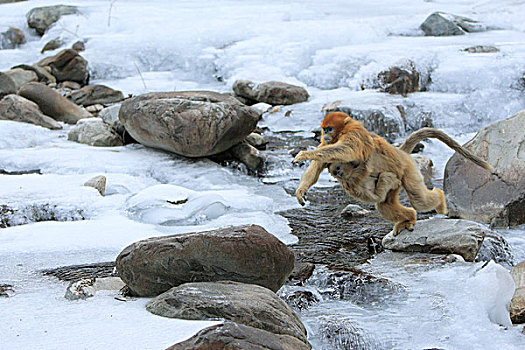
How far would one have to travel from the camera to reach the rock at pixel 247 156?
796 centimetres

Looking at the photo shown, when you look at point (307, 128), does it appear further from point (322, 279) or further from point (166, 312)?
point (166, 312)

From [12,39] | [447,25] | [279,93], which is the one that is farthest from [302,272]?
[12,39]

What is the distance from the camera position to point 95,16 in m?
18.0

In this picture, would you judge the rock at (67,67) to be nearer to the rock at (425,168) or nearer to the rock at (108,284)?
the rock at (425,168)

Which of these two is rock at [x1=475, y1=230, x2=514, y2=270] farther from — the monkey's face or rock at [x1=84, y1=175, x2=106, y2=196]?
rock at [x1=84, y1=175, x2=106, y2=196]

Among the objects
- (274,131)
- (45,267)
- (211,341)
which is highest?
(211,341)

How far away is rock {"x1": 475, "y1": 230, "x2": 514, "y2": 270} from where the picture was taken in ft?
15.2

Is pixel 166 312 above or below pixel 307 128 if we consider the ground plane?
above

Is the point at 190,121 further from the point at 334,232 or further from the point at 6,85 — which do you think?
the point at 6,85

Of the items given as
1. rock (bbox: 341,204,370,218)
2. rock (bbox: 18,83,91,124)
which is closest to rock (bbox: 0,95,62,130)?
rock (bbox: 18,83,91,124)

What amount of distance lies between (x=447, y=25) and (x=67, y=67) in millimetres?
9547

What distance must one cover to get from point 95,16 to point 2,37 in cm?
285

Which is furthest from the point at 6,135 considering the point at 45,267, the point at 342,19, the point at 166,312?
the point at 342,19

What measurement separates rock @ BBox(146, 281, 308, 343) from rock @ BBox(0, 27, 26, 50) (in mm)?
15706
